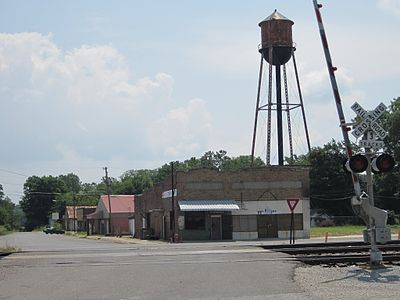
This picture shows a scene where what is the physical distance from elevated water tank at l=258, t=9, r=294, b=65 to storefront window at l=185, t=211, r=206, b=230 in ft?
65.1

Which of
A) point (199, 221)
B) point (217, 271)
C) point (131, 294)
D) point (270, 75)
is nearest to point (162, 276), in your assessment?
point (217, 271)

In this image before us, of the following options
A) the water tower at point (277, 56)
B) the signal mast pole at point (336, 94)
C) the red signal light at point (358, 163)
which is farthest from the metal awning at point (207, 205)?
the red signal light at point (358, 163)

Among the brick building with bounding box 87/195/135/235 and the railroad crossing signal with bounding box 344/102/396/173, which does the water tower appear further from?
the railroad crossing signal with bounding box 344/102/396/173

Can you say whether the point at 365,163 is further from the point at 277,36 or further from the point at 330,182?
the point at 330,182

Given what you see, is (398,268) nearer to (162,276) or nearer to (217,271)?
→ (217,271)

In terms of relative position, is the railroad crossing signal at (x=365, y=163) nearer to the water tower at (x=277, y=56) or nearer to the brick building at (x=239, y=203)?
the brick building at (x=239, y=203)

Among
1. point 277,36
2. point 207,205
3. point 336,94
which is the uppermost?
point 277,36

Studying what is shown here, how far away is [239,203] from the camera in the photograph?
56.5 meters

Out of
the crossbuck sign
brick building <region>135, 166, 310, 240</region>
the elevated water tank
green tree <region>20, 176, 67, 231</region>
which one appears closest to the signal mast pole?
the crossbuck sign

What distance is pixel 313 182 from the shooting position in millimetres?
94000

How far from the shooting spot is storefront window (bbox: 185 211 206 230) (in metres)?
55.8

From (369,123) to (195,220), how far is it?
128 ft

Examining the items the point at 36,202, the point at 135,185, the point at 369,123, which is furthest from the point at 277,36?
the point at 36,202

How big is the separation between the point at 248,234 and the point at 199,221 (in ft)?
14.4
